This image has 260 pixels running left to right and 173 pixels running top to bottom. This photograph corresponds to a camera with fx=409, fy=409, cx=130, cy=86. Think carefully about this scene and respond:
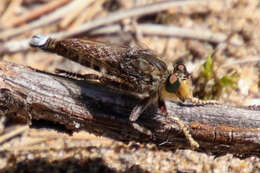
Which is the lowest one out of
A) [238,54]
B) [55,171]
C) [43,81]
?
[55,171]

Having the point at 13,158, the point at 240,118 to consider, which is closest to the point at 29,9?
the point at 13,158

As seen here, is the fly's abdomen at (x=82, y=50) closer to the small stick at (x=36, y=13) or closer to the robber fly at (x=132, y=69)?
the robber fly at (x=132, y=69)

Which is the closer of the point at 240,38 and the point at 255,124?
the point at 255,124

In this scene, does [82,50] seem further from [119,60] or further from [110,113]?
[110,113]

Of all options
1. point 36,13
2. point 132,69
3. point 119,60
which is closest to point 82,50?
point 119,60

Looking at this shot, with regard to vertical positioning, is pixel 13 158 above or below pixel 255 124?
below

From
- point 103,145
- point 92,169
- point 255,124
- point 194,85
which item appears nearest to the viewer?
point 255,124

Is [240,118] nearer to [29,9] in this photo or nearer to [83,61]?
[83,61]

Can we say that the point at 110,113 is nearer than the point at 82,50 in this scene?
Yes
